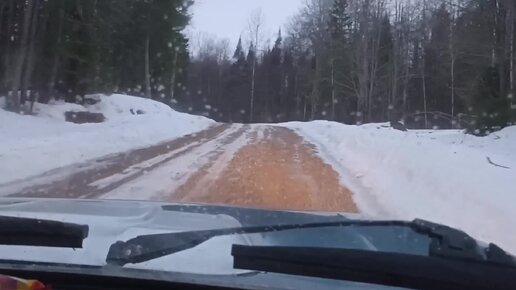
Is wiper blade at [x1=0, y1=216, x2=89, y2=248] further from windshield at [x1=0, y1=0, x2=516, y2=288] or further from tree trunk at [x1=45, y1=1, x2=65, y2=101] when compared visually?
tree trunk at [x1=45, y1=1, x2=65, y2=101]

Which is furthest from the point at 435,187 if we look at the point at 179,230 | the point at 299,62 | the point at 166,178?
the point at 299,62

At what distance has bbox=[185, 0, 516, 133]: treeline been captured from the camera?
38.7 metres

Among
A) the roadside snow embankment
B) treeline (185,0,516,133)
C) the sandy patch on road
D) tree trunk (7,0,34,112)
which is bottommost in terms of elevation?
the sandy patch on road

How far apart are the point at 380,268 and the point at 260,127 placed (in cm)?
4085

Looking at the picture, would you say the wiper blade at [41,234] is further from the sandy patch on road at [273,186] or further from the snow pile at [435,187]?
the snow pile at [435,187]

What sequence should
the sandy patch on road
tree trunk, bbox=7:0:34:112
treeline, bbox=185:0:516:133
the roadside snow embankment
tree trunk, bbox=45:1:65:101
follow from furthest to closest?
treeline, bbox=185:0:516:133, tree trunk, bbox=45:1:65:101, tree trunk, bbox=7:0:34:112, the roadside snow embankment, the sandy patch on road

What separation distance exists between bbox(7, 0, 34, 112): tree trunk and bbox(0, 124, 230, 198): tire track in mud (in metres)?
10.6

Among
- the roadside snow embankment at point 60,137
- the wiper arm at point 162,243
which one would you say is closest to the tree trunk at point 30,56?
the roadside snow embankment at point 60,137

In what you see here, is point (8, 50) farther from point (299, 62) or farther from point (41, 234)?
point (299, 62)

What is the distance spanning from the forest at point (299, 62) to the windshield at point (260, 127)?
0.41 feet

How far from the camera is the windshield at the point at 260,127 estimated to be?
10.1 meters

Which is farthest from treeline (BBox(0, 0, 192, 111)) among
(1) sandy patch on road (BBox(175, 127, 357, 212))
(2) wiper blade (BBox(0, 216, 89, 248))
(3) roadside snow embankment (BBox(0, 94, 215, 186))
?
(2) wiper blade (BBox(0, 216, 89, 248))

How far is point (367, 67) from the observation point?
181ft

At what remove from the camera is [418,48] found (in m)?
65.1
